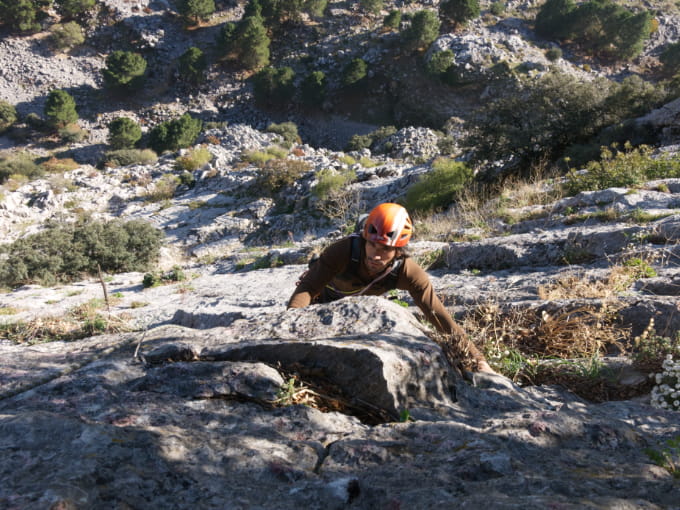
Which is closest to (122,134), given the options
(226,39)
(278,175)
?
(226,39)

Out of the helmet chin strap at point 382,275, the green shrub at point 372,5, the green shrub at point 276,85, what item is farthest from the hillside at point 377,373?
the green shrub at point 372,5

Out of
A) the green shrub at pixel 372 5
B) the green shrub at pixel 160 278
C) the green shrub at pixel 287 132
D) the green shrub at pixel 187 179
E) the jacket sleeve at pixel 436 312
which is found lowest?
the green shrub at pixel 160 278

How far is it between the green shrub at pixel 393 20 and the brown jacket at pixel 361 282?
160 feet

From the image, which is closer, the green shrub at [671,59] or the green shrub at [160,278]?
the green shrub at [160,278]

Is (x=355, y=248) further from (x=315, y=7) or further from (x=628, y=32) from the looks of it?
(x=315, y=7)

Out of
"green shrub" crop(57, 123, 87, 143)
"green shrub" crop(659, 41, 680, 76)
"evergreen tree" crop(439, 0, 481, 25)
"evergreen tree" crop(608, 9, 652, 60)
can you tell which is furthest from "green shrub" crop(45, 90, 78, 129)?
"green shrub" crop(659, 41, 680, 76)

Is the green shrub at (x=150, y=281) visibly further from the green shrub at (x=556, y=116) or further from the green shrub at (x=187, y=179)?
the green shrub at (x=187, y=179)

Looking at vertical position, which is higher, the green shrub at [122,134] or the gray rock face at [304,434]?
the green shrub at [122,134]

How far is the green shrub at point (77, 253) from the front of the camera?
35.4 ft

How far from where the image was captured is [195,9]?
155ft

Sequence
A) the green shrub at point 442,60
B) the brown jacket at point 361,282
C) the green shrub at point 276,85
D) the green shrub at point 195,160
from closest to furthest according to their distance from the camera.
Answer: the brown jacket at point 361,282, the green shrub at point 195,160, the green shrub at point 442,60, the green shrub at point 276,85

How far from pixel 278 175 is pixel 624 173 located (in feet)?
47.7

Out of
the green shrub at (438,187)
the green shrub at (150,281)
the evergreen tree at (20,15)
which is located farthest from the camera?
the evergreen tree at (20,15)

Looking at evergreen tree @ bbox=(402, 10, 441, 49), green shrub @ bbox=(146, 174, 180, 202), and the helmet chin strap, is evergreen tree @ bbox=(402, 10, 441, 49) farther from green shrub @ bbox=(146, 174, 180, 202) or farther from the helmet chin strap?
the helmet chin strap
